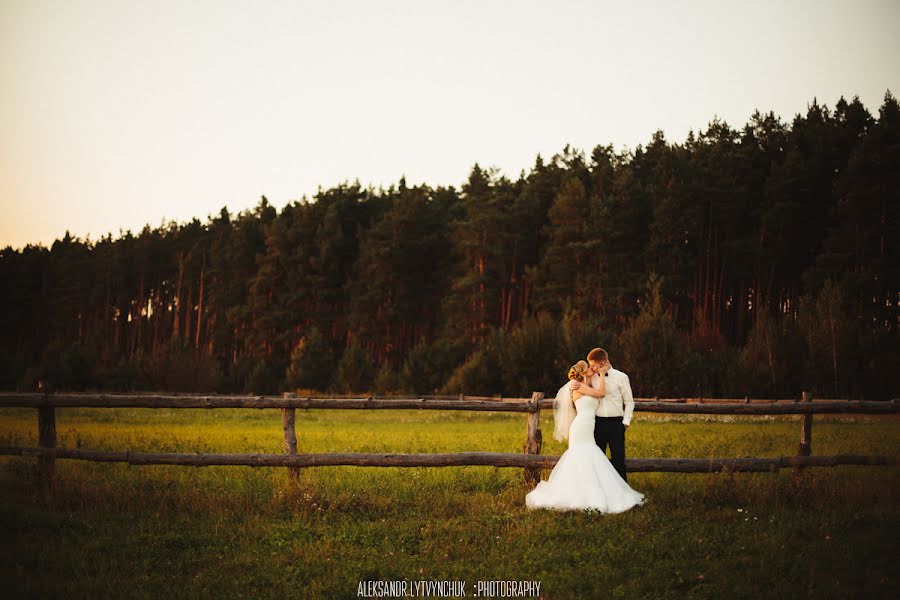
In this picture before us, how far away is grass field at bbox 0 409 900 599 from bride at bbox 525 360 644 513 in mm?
250

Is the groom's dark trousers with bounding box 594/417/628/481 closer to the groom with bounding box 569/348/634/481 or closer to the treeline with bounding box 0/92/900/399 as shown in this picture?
the groom with bounding box 569/348/634/481

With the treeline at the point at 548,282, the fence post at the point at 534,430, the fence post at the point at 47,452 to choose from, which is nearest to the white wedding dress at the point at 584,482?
the fence post at the point at 534,430

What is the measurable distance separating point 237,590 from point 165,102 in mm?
28076

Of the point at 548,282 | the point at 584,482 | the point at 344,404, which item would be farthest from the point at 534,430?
the point at 548,282

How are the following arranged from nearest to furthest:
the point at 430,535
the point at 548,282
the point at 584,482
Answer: the point at 430,535, the point at 584,482, the point at 548,282

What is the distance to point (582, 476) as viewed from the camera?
973 centimetres

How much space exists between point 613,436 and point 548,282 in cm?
5481

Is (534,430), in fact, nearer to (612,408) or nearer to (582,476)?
(612,408)

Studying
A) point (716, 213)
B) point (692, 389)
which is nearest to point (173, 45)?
point (692, 389)

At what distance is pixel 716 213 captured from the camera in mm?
59344

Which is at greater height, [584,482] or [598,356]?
[598,356]

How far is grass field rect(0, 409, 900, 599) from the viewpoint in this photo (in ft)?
22.9

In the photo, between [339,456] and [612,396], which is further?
[339,456]

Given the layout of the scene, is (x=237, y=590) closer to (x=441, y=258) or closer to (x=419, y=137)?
(x=419, y=137)
